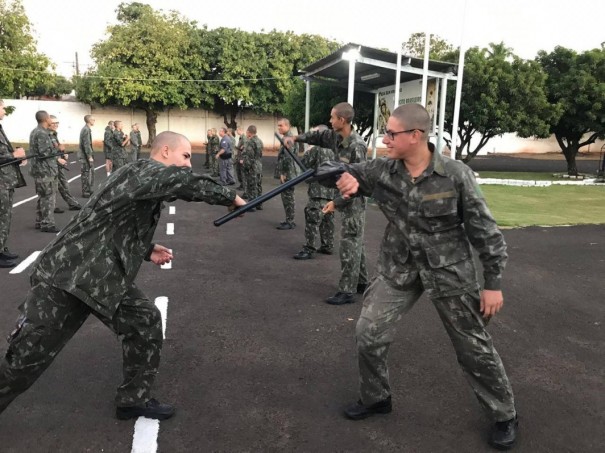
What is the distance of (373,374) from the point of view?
10.9 ft

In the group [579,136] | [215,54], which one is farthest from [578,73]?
[215,54]

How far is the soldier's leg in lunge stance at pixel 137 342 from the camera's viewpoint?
3145 millimetres

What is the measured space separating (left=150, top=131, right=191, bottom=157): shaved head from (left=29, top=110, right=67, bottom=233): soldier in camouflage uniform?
6.77 meters

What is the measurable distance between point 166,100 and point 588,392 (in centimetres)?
3723

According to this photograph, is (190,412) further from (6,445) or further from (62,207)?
(62,207)

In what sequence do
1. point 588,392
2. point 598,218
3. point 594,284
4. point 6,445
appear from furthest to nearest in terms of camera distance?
point 598,218
point 594,284
point 588,392
point 6,445

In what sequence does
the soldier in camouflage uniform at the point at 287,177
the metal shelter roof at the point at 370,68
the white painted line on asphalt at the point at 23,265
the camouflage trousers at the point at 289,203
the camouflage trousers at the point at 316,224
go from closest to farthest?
the white painted line on asphalt at the point at 23,265 → the camouflage trousers at the point at 316,224 → the soldier in camouflage uniform at the point at 287,177 → the camouflage trousers at the point at 289,203 → the metal shelter roof at the point at 370,68

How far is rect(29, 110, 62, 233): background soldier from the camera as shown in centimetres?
902

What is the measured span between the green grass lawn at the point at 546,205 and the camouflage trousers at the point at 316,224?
14.9 ft

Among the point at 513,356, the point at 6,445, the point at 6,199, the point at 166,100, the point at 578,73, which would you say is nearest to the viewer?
the point at 6,445

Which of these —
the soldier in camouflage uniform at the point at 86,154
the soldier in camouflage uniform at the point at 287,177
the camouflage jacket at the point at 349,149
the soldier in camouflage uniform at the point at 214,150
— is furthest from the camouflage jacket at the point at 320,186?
the soldier in camouflage uniform at the point at 214,150

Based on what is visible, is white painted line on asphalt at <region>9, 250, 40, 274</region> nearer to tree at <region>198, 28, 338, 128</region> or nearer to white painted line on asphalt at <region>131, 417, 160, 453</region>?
white painted line on asphalt at <region>131, 417, 160, 453</region>

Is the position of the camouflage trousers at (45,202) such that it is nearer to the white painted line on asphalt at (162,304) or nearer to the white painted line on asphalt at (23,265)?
the white painted line on asphalt at (23,265)

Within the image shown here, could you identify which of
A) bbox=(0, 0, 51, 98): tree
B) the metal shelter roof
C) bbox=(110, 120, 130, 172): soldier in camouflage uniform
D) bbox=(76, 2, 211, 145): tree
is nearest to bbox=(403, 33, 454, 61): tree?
bbox=(76, 2, 211, 145): tree
